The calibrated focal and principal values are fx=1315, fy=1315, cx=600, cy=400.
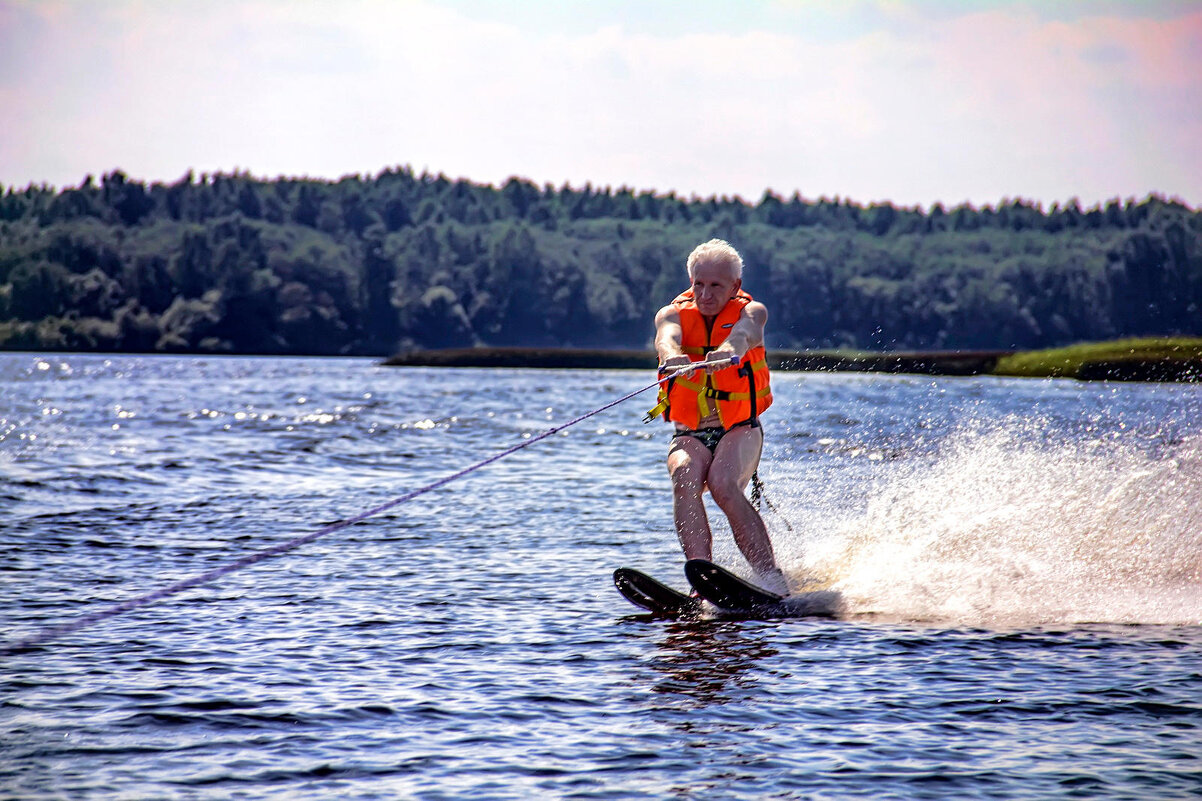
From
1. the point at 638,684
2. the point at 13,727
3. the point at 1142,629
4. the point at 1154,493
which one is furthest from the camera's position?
the point at 1154,493

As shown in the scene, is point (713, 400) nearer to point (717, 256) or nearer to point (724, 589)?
point (717, 256)

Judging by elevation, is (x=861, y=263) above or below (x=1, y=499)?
above

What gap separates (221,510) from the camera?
13617mm

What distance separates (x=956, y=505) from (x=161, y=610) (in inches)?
231

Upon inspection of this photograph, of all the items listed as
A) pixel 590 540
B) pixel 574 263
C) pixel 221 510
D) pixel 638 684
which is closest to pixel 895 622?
pixel 638 684

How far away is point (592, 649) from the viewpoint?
6.92 meters

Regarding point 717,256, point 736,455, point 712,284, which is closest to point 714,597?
point 736,455

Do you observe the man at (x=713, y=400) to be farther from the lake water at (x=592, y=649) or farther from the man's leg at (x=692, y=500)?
the lake water at (x=592, y=649)

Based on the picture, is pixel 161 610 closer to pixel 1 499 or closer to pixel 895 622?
pixel 895 622

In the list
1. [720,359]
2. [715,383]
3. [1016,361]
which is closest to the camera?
[720,359]

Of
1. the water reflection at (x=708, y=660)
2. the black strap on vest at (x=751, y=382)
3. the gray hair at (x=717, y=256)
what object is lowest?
the water reflection at (x=708, y=660)

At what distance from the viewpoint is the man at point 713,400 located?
7.77 meters

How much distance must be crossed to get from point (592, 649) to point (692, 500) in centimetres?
128

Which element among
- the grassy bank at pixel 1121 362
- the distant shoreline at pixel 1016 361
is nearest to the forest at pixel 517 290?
the distant shoreline at pixel 1016 361
